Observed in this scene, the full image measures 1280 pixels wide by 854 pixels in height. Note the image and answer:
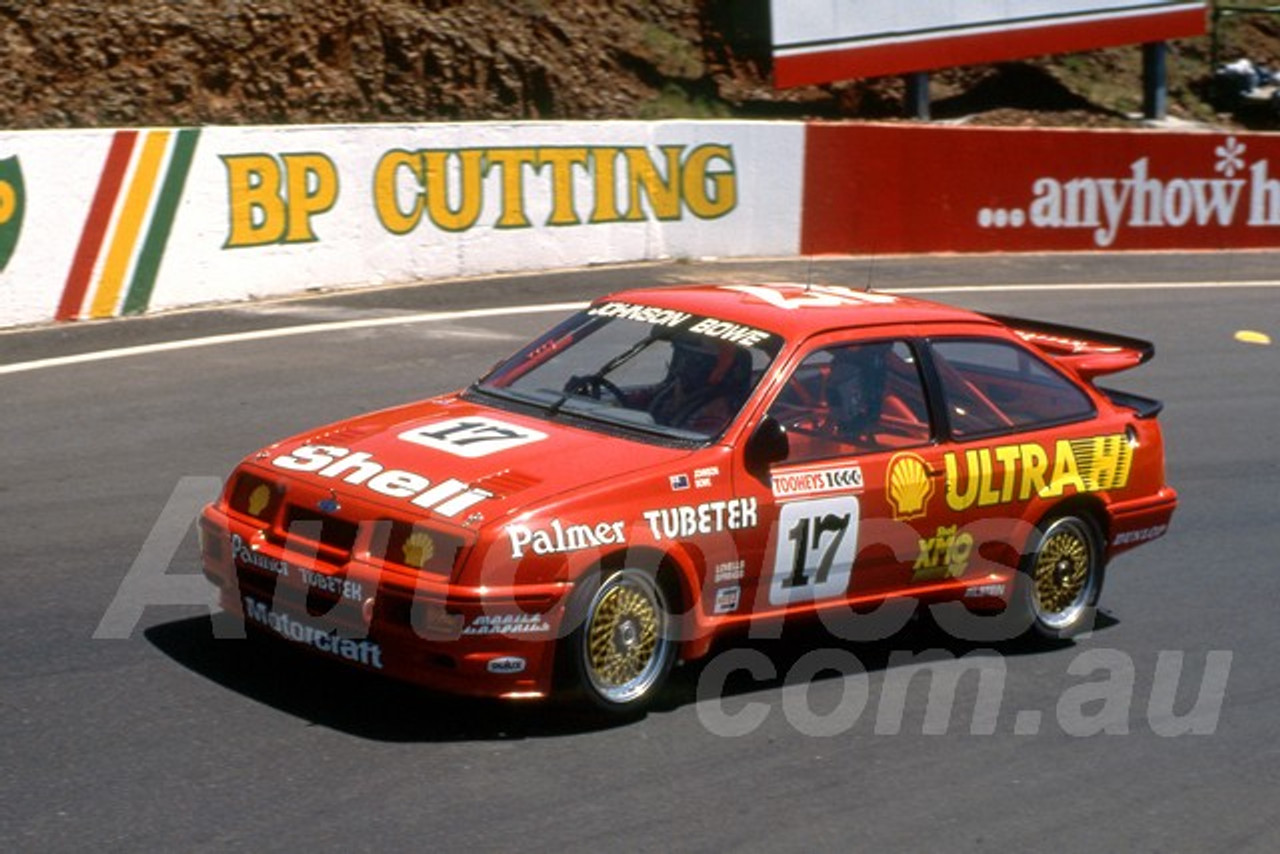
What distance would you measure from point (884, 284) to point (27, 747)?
45.9 feet

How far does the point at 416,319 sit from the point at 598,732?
940 centimetres

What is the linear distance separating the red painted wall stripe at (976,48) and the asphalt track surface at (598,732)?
14.7m

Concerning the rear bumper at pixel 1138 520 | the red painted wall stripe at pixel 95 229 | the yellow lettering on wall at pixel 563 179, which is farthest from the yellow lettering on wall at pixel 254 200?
the rear bumper at pixel 1138 520

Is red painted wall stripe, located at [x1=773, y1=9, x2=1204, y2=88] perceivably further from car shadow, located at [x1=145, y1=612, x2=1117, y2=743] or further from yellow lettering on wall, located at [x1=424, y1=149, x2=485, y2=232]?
car shadow, located at [x1=145, y1=612, x2=1117, y2=743]

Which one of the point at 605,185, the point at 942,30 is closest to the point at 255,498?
the point at 605,185

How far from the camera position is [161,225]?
15703 mm

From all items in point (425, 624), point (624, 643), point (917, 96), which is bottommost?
point (917, 96)

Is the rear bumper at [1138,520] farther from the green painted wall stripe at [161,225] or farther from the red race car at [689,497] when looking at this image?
the green painted wall stripe at [161,225]

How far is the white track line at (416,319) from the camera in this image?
45.9 ft

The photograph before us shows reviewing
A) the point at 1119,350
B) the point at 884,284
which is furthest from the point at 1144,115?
the point at 1119,350

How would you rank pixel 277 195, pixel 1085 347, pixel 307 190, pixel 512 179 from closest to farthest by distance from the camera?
pixel 1085 347, pixel 277 195, pixel 307 190, pixel 512 179

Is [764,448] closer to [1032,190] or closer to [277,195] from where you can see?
[277,195]

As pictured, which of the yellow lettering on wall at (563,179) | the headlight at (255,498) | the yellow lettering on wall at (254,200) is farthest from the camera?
the yellow lettering on wall at (563,179)

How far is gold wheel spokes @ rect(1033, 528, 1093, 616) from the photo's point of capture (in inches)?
→ 346
